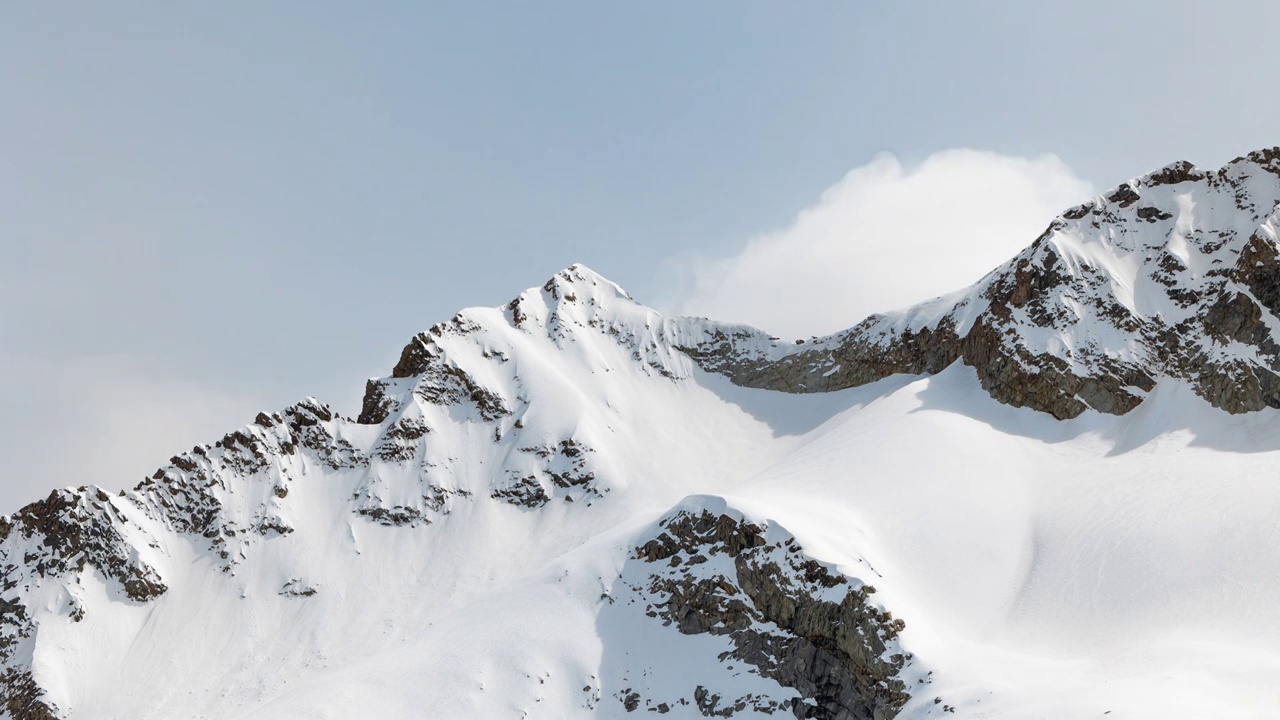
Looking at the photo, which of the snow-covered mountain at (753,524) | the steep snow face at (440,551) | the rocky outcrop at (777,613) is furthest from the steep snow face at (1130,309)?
the rocky outcrop at (777,613)

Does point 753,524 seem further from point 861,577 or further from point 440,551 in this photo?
point 440,551

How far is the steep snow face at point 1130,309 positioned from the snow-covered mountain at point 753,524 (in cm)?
33

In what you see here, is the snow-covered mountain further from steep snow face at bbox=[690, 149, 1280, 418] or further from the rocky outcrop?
steep snow face at bbox=[690, 149, 1280, 418]

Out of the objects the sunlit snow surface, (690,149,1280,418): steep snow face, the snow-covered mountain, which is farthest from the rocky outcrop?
(690,149,1280,418): steep snow face

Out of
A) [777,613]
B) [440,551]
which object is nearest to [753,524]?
[777,613]

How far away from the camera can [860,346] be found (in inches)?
4252

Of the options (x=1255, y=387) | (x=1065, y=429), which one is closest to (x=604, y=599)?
(x=1065, y=429)

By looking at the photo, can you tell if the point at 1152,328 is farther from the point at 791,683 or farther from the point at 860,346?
the point at 791,683

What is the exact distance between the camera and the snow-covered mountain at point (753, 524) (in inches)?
2287

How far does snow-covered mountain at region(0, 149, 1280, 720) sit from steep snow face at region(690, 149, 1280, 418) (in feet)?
1.10

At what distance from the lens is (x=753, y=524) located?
6700 centimetres

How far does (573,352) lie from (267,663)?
1996 inches

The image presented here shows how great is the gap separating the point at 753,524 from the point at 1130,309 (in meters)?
48.2

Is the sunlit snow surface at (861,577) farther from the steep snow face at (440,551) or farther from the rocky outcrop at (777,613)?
the rocky outcrop at (777,613)
